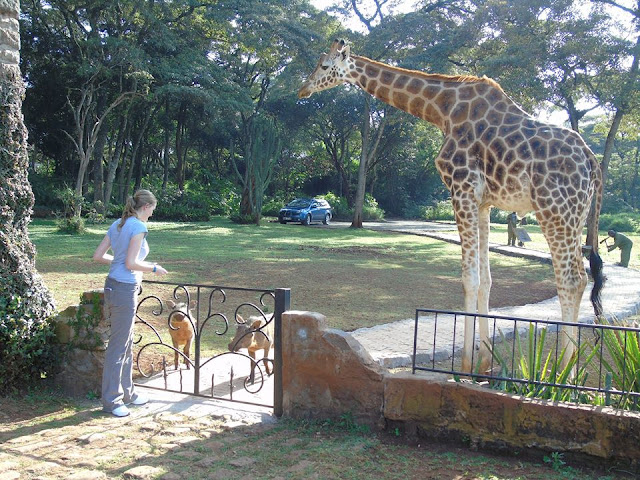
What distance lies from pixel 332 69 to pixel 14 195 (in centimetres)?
371

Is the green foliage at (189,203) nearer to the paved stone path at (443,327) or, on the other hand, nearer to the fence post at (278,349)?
the paved stone path at (443,327)

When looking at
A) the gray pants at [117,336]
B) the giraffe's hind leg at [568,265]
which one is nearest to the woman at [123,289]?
the gray pants at [117,336]

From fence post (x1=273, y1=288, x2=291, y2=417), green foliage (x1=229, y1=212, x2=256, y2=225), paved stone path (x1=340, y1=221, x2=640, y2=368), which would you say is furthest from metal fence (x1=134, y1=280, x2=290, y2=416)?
green foliage (x1=229, y1=212, x2=256, y2=225)

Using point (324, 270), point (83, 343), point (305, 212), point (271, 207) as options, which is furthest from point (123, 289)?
point (271, 207)

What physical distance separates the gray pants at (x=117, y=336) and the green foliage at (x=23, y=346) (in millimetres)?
750

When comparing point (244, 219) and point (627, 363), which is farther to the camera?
point (244, 219)

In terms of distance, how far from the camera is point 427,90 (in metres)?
6.20

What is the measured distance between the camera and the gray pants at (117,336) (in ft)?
16.3

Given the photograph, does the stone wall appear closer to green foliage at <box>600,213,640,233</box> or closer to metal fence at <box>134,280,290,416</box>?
metal fence at <box>134,280,290,416</box>

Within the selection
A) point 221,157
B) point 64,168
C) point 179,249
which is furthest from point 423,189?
point 179,249

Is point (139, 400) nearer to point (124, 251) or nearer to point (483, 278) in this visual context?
point (124, 251)

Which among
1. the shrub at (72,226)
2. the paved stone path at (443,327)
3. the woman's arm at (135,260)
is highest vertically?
the woman's arm at (135,260)

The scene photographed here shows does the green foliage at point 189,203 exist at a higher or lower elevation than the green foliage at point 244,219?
higher

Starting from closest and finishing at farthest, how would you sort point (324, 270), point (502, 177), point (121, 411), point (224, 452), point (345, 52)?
point (224, 452) < point (121, 411) < point (502, 177) < point (345, 52) < point (324, 270)
